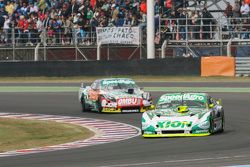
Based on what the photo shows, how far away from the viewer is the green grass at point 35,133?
18344 mm

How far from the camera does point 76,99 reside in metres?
30.8

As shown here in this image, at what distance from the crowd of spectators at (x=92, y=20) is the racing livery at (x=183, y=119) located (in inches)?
770

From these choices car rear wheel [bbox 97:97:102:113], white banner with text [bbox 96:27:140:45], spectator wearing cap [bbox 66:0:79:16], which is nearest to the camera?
car rear wheel [bbox 97:97:102:113]

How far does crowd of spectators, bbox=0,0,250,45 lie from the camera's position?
128 ft

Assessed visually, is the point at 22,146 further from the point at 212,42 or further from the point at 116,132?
the point at 212,42

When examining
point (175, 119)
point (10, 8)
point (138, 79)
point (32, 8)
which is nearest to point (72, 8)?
point (32, 8)

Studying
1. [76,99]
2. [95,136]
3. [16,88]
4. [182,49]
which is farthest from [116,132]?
[182,49]

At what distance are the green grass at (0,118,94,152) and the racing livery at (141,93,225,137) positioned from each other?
1.86 m

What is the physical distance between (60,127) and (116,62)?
1681cm

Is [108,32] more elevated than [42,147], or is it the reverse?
[108,32]

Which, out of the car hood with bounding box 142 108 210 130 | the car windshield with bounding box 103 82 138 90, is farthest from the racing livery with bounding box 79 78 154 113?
the car hood with bounding box 142 108 210 130

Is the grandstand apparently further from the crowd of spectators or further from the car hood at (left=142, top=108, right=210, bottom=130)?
the car hood at (left=142, top=108, right=210, bottom=130)

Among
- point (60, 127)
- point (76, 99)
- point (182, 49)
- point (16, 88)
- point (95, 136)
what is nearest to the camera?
point (95, 136)

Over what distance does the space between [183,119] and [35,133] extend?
4.21m
